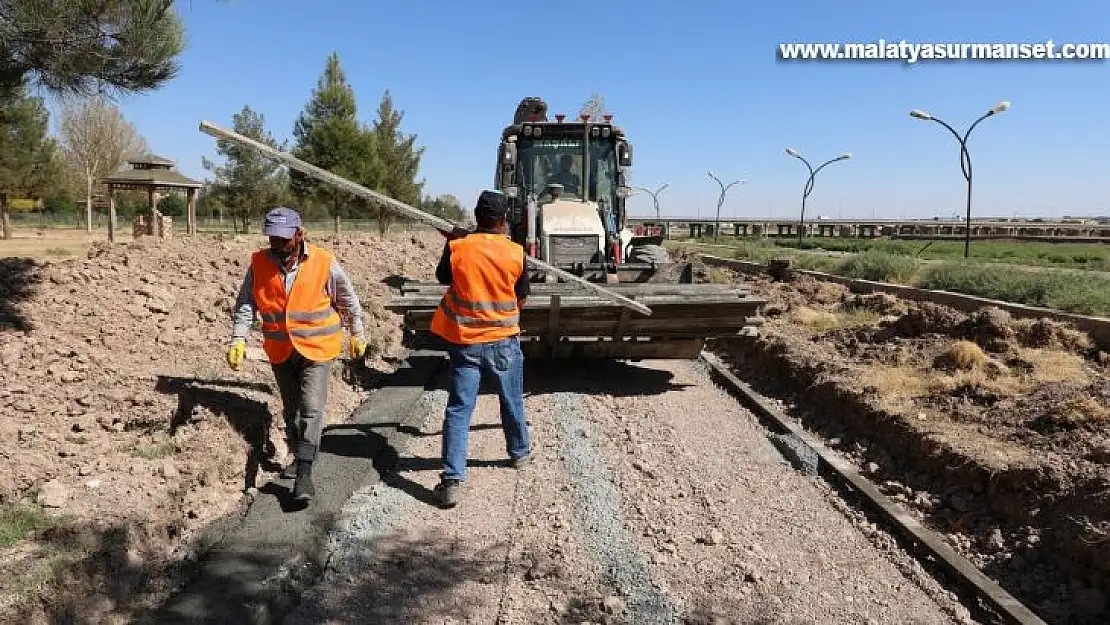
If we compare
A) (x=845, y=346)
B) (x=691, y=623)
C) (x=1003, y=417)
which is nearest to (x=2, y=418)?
(x=691, y=623)

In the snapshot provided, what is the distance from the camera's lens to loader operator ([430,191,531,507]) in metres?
4.68

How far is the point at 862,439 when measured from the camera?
6.18 metres

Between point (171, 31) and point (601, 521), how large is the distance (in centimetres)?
648

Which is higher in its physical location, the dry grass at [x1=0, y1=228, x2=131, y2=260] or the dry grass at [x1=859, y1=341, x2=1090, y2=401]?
the dry grass at [x1=0, y1=228, x2=131, y2=260]

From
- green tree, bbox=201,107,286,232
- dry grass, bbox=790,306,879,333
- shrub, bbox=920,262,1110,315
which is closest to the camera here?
shrub, bbox=920,262,1110,315

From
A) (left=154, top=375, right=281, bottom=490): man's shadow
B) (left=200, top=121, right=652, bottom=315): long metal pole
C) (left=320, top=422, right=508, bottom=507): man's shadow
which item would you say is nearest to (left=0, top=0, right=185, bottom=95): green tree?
(left=200, top=121, right=652, bottom=315): long metal pole

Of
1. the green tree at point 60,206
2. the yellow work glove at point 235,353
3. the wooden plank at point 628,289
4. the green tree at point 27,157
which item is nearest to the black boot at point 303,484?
the yellow work glove at point 235,353

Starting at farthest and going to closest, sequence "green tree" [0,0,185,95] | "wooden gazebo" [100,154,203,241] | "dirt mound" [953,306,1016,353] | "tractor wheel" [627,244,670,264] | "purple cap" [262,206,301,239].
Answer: "wooden gazebo" [100,154,203,241]
"tractor wheel" [627,244,670,264]
"dirt mound" [953,306,1016,353]
"green tree" [0,0,185,95]
"purple cap" [262,206,301,239]

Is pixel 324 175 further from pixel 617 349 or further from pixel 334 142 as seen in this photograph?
pixel 334 142

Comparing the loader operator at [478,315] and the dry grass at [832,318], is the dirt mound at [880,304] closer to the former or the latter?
the dry grass at [832,318]

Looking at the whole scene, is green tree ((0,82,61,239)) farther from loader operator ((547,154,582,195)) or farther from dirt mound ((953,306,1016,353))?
dirt mound ((953,306,1016,353))

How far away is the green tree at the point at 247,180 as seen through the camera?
1214 inches

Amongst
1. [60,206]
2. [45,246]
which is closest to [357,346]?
[45,246]

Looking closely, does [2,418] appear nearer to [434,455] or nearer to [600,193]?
[434,455]
